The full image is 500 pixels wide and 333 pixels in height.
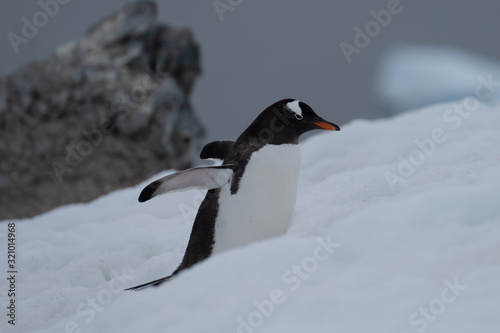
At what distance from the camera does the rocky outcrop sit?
6.78m

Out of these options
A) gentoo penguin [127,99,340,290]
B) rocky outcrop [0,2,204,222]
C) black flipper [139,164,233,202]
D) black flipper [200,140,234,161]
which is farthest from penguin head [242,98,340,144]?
rocky outcrop [0,2,204,222]

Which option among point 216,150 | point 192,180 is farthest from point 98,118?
point 192,180

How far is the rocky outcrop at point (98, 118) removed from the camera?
267 inches

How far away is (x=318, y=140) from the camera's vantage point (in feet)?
13.8

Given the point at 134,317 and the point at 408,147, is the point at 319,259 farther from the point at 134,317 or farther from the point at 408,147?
the point at 408,147

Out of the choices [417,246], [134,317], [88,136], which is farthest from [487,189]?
[88,136]

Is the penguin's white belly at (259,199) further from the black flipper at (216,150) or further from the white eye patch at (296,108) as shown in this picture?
the black flipper at (216,150)

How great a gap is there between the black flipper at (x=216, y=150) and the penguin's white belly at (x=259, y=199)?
1.17 feet

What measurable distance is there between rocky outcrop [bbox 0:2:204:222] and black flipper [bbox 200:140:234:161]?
4138 millimetres

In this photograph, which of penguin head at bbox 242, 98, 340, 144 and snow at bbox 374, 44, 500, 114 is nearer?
penguin head at bbox 242, 98, 340, 144

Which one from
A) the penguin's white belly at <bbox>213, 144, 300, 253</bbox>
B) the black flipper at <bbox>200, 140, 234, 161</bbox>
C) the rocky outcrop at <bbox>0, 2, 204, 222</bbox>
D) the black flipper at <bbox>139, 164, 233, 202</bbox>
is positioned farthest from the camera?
the rocky outcrop at <bbox>0, 2, 204, 222</bbox>

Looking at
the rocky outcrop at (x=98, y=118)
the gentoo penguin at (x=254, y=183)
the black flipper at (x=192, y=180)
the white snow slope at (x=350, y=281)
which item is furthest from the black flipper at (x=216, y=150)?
the rocky outcrop at (x=98, y=118)

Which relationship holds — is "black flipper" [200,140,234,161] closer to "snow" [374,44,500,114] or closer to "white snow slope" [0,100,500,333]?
"white snow slope" [0,100,500,333]

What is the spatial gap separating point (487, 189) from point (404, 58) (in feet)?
33.4
